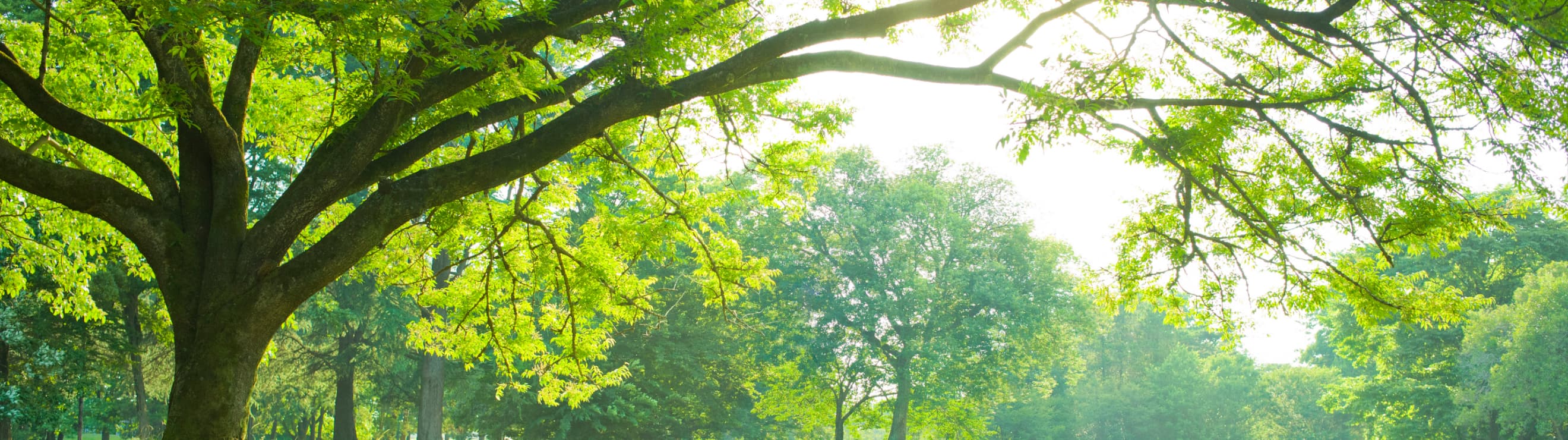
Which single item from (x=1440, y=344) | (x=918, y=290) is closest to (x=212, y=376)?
(x=918, y=290)

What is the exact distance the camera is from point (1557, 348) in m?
21.9

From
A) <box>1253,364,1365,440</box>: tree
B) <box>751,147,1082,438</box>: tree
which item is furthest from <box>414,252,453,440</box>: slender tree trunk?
<box>1253,364,1365,440</box>: tree

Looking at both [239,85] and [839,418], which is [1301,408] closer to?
[839,418]

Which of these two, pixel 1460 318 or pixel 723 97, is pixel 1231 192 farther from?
pixel 723 97

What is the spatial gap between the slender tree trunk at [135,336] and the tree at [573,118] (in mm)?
8081

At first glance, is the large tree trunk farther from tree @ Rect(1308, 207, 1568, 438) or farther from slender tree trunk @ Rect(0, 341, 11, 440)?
tree @ Rect(1308, 207, 1568, 438)

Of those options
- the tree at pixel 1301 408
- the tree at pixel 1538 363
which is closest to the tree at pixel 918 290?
the tree at pixel 1538 363

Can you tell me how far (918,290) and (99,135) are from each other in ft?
72.5

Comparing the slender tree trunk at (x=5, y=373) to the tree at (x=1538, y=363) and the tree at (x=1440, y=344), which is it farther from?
the tree at (x=1538, y=363)

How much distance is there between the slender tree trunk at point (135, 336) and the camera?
54.6 ft

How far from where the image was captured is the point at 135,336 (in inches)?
671

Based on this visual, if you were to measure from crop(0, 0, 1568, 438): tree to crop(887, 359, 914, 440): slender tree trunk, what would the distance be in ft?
58.5

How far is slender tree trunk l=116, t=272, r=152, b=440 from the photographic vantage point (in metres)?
16.7

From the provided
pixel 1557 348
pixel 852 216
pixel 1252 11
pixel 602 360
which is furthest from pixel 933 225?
pixel 1252 11
